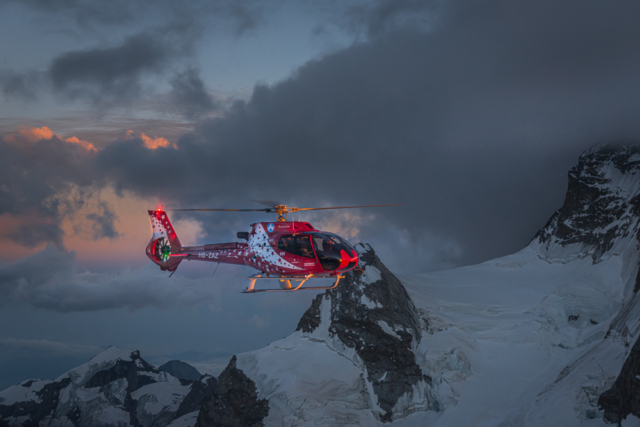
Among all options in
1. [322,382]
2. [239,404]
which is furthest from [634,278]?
[239,404]

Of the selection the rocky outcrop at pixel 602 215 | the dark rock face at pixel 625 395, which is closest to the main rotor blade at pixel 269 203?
the dark rock face at pixel 625 395

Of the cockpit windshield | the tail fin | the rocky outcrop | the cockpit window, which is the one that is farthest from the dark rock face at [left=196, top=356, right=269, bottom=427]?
the rocky outcrop

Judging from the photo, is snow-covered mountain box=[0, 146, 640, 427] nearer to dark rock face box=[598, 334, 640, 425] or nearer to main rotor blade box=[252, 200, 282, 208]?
dark rock face box=[598, 334, 640, 425]

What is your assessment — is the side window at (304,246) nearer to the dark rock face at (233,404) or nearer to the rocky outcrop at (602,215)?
the dark rock face at (233,404)

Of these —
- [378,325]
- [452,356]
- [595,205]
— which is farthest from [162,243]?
[595,205]

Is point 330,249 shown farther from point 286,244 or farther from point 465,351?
point 465,351

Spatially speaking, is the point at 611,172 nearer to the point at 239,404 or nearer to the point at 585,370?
the point at 585,370
